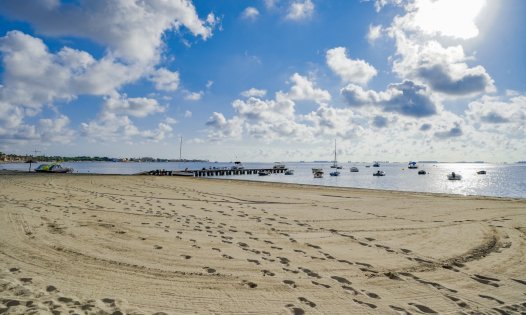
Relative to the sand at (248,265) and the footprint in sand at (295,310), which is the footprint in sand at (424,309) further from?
the footprint in sand at (295,310)

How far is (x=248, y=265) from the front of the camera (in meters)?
6.50

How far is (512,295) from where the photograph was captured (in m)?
5.41

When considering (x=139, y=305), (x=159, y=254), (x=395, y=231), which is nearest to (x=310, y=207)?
(x=395, y=231)

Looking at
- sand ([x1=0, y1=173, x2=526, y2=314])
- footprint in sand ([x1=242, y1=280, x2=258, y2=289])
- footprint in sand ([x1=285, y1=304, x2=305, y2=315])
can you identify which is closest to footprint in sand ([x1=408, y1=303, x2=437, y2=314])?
sand ([x1=0, y1=173, x2=526, y2=314])

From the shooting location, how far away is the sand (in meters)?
4.76

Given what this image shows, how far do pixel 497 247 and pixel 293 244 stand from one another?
5964 millimetres

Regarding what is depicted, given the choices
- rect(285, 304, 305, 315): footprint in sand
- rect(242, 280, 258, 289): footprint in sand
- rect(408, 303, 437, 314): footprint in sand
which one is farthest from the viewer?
rect(242, 280, 258, 289): footprint in sand

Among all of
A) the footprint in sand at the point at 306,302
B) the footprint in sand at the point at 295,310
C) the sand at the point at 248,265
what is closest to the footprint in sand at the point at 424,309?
the sand at the point at 248,265

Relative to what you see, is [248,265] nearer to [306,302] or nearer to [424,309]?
[306,302]

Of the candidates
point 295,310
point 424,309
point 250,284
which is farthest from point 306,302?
point 424,309

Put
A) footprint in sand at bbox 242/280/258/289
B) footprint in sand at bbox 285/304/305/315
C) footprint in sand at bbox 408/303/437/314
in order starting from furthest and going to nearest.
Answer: footprint in sand at bbox 242/280/258/289, footprint in sand at bbox 408/303/437/314, footprint in sand at bbox 285/304/305/315

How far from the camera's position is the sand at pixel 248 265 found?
15.6 ft

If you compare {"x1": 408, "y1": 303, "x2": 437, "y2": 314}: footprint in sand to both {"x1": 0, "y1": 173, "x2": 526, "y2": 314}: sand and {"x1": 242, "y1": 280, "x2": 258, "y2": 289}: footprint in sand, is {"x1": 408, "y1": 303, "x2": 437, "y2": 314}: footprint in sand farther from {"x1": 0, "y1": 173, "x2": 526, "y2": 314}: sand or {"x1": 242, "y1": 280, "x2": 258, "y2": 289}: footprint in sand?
{"x1": 242, "y1": 280, "x2": 258, "y2": 289}: footprint in sand

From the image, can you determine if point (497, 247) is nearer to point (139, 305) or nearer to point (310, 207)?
point (310, 207)
